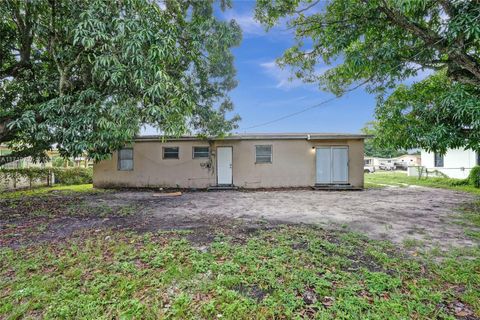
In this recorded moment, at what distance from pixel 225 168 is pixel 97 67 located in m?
7.90

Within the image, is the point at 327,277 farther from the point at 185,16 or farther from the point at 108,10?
the point at 185,16

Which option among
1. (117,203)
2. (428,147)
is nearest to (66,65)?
(117,203)

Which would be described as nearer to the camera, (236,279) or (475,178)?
(236,279)

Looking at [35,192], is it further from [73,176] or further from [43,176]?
[73,176]

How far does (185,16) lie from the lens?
7121 millimetres

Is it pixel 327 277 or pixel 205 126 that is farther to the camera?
pixel 205 126

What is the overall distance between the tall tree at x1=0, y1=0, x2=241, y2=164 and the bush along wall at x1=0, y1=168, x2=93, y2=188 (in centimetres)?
520

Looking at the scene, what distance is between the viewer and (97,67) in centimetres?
427

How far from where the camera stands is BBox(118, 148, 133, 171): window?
12.0 meters

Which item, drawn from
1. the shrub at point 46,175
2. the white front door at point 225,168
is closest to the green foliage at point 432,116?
the white front door at point 225,168

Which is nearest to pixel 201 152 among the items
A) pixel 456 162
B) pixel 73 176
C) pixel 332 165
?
pixel 332 165

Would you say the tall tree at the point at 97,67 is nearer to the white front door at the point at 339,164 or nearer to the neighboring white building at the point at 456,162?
the white front door at the point at 339,164

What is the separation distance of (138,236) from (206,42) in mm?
5269

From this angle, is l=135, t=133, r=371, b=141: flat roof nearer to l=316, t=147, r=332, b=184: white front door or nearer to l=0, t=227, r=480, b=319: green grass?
l=316, t=147, r=332, b=184: white front door
